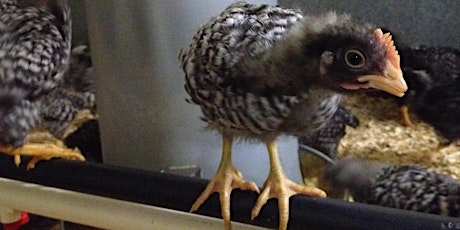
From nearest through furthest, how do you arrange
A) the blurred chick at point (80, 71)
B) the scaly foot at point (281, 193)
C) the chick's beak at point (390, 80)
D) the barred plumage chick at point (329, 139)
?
the chick's beak at point (390, 80)
the scaly foot at point (281, 193)
the barred plumage chick at point (329, 139)
the blurred chick at point (80, 71)

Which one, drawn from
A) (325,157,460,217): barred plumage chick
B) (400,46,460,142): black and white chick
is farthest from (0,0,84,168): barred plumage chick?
(400,46,460,142): black and white chick

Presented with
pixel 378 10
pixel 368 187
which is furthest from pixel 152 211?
pixel 378 10

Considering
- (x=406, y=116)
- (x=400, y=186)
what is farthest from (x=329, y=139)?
(x=400, y=186)

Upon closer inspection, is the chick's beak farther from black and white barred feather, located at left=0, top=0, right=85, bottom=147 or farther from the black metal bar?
black and white barred feather, located at left=0, top=0, right=85, bottom=147

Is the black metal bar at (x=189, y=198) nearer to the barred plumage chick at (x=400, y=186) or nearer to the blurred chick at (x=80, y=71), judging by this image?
the barred plumage chick at (x=400, y=186)

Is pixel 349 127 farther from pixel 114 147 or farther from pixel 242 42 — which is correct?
pixel 242 42

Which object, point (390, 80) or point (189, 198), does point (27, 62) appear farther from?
point (390, 80)

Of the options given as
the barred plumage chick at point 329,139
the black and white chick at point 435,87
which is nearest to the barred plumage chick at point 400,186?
the barred plumage chick at point 329,139
